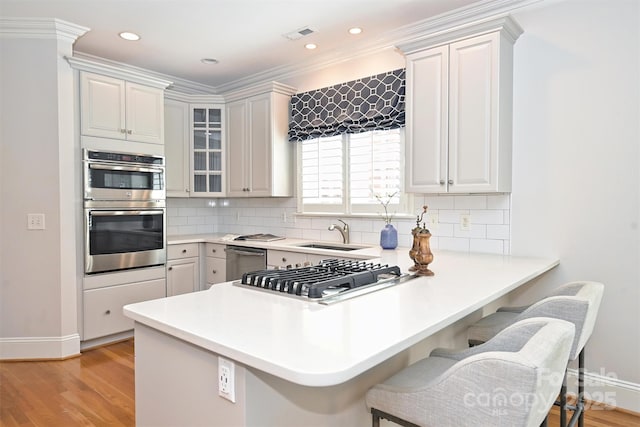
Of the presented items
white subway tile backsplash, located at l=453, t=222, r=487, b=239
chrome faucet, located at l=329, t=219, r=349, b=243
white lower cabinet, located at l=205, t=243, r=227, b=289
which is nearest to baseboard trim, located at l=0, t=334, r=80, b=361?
white lower cabinet, located at l=205, t=243, r=227, b=289

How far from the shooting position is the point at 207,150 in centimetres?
470

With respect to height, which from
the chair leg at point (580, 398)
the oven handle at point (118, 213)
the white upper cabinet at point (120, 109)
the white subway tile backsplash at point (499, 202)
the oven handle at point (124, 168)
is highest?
the white upper cabinet at point (120, 109)

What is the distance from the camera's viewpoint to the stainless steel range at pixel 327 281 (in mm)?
1688

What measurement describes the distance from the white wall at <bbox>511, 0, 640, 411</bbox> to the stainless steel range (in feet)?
4.48

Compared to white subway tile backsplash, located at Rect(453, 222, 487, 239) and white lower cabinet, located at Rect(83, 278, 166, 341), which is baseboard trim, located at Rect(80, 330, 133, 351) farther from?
white subway tile backsplash, located at Rect(453, 222, 487, 239)

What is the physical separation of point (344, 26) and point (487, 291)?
251cm

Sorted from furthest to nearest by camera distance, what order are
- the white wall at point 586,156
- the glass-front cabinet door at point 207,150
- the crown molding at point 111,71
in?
the glass-front cabinet door at point 207,150 → the crown molding at point 111,71 → the white wall at point 586,156

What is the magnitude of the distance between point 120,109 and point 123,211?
905 millimetres

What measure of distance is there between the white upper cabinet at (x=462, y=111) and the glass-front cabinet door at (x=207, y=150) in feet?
7.85

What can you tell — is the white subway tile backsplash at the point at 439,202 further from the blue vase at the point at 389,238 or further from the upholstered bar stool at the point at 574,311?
the upholstered bar stool at the point at 574,311

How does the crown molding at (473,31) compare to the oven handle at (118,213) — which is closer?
the crown molding at (473,31)

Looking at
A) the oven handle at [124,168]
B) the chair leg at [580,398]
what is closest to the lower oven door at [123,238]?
the oven handle at [124,168]

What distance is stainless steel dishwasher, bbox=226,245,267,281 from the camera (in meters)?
3.90

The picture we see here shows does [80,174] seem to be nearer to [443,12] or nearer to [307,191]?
[307,191]
